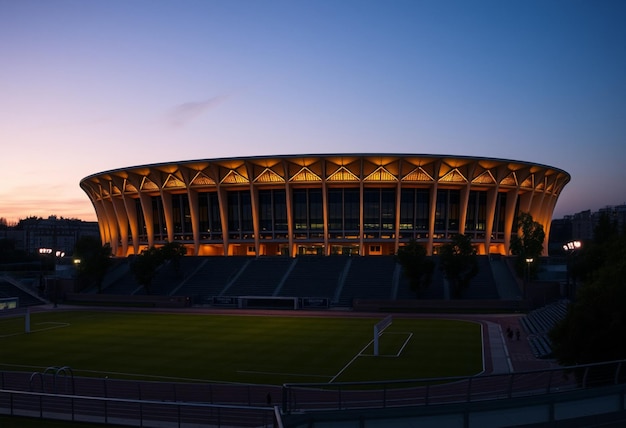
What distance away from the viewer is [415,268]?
67.1 m

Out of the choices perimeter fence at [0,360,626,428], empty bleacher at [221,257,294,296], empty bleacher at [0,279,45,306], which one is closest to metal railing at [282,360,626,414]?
perimeter fence at [0,360,626,428]

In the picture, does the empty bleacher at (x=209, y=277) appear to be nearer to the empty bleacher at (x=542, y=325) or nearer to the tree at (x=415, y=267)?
the tree at (x=415, y=267)

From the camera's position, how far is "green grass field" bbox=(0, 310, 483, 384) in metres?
30.8

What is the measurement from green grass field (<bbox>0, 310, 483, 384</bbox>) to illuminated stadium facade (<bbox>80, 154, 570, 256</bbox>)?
34.9m

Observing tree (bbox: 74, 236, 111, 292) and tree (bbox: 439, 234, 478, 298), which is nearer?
tree (bbox: 439, 234, 478, 298)

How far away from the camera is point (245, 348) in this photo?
38.3m

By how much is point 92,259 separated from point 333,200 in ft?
121

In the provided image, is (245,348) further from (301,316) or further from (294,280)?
(294,280)

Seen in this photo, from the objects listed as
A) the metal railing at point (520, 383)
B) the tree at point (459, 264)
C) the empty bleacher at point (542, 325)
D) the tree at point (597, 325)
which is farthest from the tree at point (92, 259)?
the tree at point (597, 325)

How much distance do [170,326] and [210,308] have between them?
1692 centimetres

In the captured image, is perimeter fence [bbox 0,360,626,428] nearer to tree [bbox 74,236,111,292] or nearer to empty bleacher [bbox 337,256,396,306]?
empty bleacher [bbox 337,256,396,306]

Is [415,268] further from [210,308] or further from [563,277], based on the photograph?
[210,308]

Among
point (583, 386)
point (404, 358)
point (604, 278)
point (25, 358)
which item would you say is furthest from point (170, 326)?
point (583, 386)

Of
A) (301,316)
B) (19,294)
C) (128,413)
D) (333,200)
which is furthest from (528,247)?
(19,294)
